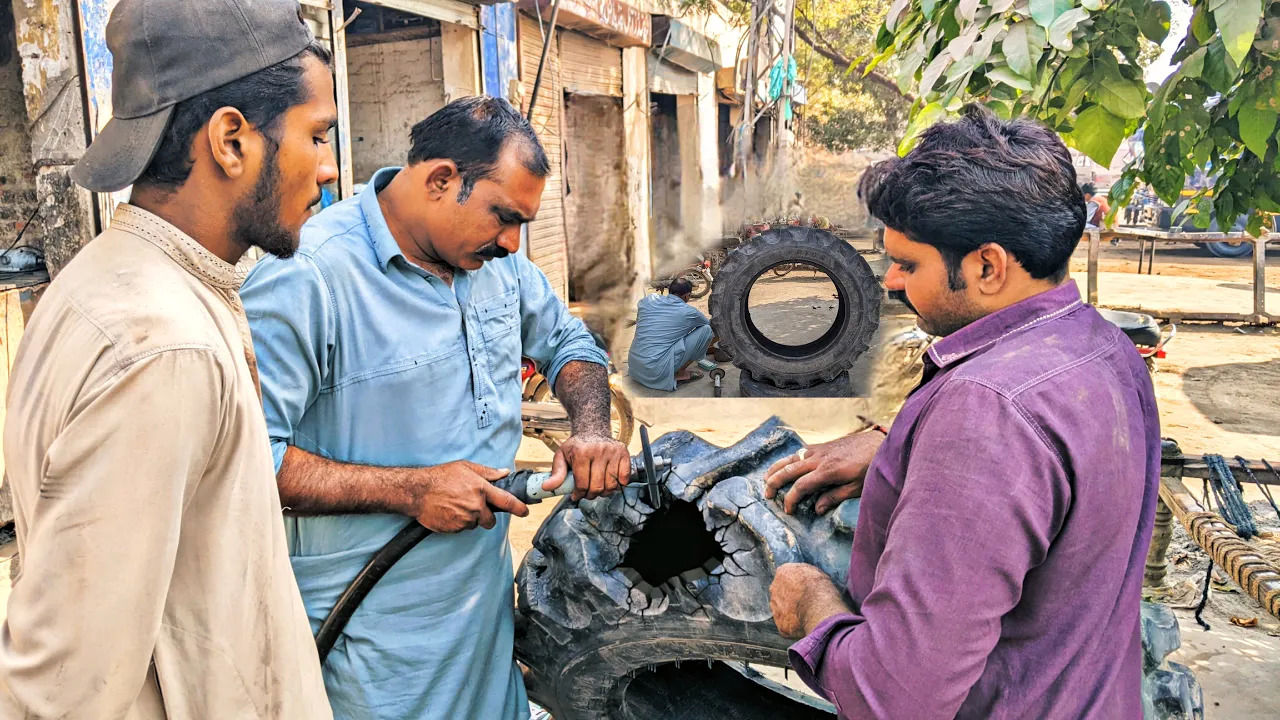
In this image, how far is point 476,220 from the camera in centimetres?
206

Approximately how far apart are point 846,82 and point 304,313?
2264 centimetres

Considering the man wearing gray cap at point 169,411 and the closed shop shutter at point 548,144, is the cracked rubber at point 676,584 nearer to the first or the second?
the man wearing gray cap at point 169,411

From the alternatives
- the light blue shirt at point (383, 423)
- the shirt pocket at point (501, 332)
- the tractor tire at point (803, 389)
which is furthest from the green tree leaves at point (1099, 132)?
the tractor tire at point (803, 389)

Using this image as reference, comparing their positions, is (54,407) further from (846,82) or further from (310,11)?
(846,82)

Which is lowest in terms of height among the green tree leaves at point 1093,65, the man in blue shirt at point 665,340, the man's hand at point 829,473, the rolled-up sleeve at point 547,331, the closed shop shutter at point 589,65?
the man in blue shirt at point 665,340

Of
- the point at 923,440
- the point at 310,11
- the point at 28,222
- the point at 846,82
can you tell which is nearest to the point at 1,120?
the point at 28,222

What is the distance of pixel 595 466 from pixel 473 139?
79cm

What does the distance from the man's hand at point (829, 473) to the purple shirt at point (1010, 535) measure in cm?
48

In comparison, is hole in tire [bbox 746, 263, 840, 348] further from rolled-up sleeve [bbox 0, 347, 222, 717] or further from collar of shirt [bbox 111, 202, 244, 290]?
rolled-up sleeve [bbox 0, 347, 222, 717]

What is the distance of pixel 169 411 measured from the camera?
109cm

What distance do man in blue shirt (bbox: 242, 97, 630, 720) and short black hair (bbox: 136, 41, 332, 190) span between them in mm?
585

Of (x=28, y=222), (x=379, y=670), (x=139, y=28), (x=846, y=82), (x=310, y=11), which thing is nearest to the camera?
(x=139, y=28)

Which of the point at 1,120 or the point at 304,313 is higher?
the point at 1,120

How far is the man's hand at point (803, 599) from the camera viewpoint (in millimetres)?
1481
